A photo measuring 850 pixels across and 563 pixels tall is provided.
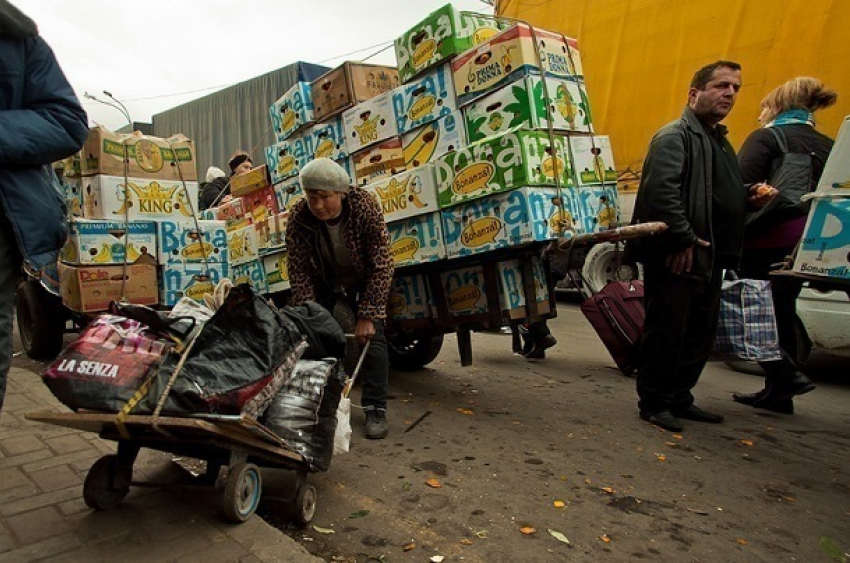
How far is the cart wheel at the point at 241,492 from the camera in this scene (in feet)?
7.16

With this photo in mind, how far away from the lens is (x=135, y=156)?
4863 millimetres

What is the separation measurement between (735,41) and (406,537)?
267 inches

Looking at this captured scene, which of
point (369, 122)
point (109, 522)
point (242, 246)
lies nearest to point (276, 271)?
point (242, 246)

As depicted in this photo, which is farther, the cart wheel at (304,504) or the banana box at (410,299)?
the banana box at (410,299)

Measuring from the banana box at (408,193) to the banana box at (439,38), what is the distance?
776 mm

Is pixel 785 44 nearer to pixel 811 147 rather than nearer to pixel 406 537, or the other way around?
pixel 811 147

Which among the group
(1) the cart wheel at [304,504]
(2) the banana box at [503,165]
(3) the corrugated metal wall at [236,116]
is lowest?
(1) the cart wheel at [304,504]

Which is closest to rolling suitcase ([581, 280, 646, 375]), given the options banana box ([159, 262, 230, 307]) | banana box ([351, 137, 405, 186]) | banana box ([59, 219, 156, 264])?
banana box ([351, 137, 405, 186])

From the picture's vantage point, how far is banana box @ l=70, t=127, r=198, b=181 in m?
4.69

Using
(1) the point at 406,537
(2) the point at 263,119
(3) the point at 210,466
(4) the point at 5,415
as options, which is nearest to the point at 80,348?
(3) the point at 210,466

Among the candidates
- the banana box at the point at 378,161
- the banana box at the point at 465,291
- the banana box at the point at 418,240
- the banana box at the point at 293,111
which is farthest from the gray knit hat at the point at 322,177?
the banana box at the point at 293,111

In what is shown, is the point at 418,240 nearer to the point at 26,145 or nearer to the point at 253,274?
the point at 253,274

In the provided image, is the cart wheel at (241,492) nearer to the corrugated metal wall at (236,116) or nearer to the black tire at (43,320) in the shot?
the black tire at (43,320)

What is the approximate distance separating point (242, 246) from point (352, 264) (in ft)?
6.99
